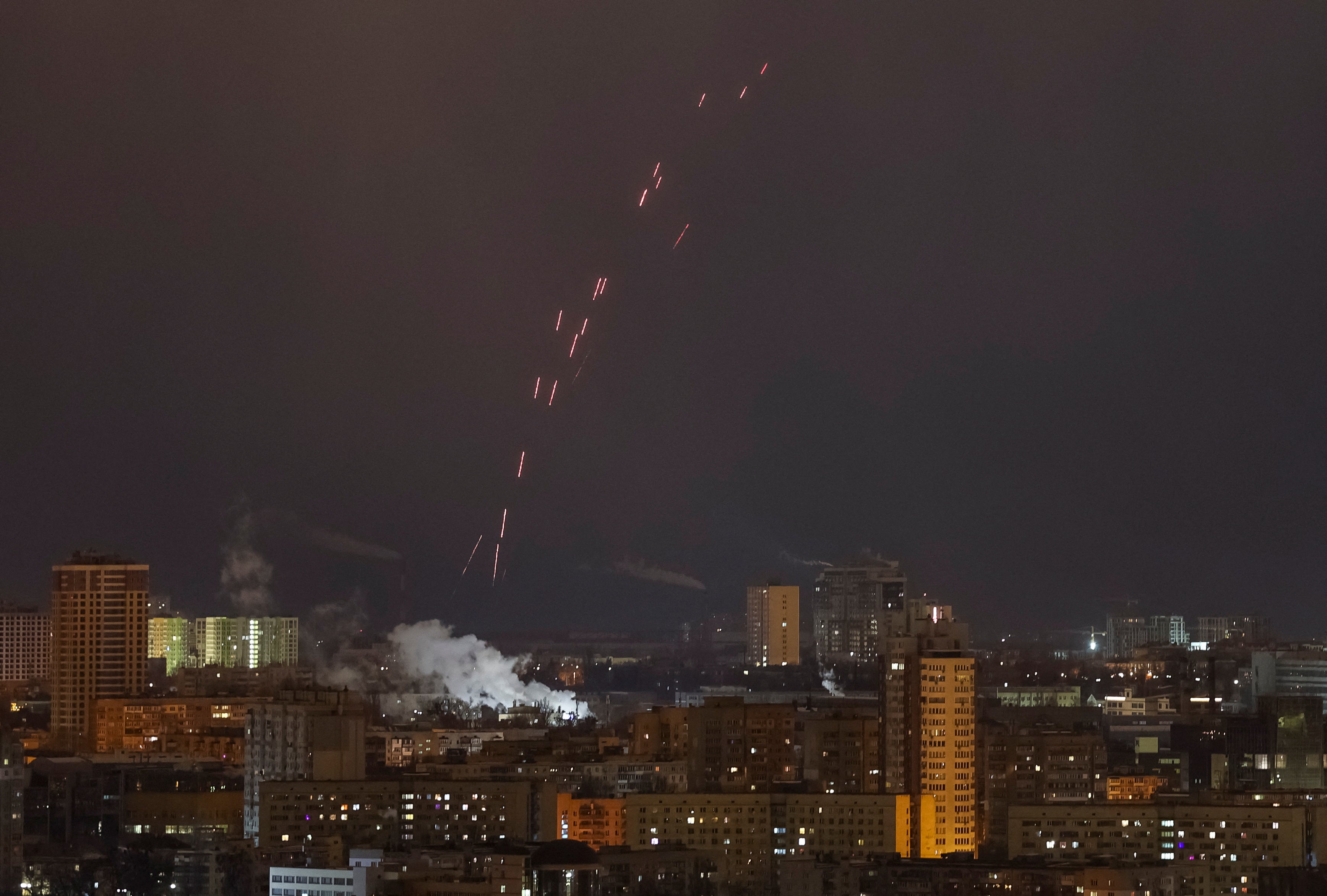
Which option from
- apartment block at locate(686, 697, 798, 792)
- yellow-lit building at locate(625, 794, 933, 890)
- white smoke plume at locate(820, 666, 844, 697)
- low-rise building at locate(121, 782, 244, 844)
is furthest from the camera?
white smoke plume at locate(820, 666, 844, 697)

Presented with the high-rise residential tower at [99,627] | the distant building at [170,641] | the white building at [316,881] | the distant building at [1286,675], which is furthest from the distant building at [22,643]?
the white building at [316,881]

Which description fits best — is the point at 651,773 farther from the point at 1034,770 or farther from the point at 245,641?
the point at 245,641

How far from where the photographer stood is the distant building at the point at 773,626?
77125 mm

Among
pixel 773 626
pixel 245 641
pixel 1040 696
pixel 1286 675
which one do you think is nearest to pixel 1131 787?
pixel 1286 675

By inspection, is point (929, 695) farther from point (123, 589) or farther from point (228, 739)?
point (123, 589)

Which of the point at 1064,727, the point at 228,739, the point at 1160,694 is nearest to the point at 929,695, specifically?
the point at 1064,727

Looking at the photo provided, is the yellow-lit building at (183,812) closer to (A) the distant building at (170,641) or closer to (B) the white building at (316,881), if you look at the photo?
(B) the white building at (316,881)

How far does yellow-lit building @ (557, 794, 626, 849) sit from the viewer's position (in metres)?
37.7

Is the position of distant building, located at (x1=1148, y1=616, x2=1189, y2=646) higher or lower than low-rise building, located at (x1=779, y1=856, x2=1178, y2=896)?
higher

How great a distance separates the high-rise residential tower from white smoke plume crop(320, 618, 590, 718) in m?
5.32

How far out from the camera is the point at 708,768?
4647 centimetres

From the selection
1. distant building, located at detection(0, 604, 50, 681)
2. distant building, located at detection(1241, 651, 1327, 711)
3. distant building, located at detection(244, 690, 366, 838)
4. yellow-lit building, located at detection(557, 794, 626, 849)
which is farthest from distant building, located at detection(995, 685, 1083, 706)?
distant building, located at detection(0, 604, 50, 681)

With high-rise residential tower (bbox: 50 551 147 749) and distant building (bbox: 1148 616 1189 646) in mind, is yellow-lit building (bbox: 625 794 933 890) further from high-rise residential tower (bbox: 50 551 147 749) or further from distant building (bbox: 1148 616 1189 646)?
distant building (bbox: 1148 616 1189 646)

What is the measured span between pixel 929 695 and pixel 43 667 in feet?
135
